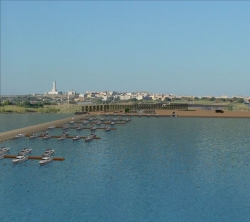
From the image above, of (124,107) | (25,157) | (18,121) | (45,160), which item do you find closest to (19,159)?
(25,157)

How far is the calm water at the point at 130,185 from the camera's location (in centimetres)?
3077

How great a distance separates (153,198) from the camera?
34.1 m

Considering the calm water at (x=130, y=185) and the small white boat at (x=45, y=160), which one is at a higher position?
the small white boat at (x=45, y=160)

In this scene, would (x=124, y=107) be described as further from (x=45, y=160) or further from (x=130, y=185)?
(x=130, y=185)

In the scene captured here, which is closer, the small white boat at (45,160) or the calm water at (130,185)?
the calm water at (130,185)

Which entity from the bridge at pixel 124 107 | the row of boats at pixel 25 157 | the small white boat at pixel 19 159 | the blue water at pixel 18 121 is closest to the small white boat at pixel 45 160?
the row of boats at pixel 25 157

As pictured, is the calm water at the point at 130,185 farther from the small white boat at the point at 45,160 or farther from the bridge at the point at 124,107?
the bridge at the point at 124,107

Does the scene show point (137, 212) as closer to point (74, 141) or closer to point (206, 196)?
point (206, 196)

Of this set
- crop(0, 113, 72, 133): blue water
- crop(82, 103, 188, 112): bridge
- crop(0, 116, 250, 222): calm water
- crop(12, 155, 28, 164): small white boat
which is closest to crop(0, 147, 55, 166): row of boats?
crop(12, 155, 28, 164): small white boat

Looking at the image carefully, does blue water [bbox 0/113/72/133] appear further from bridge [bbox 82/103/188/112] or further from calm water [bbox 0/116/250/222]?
bridge [bbox 82/103/188/112]

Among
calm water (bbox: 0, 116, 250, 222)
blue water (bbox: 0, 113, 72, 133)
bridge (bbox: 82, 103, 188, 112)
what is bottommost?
blue water (bbox: 0, 113, 72, 133)

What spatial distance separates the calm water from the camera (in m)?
30.8

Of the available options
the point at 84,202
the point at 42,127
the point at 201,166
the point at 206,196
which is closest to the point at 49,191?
the point at 84,202

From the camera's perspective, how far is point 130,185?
38000 millimetres
